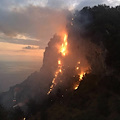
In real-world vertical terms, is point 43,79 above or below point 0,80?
above

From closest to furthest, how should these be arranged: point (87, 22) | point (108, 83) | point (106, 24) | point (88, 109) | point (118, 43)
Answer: point (88, 109), point (108, 83), point (118, 43), point (106, 24), point (87, 22)

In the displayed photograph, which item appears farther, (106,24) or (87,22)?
(87,22)

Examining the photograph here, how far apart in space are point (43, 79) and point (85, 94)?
39.6 m

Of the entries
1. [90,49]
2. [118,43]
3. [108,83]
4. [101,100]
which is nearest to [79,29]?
[90,49]

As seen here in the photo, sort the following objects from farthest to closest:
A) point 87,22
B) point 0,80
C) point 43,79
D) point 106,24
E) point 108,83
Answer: point 0,80
point 43,79
point 87,22
point 106,24
point 108,83

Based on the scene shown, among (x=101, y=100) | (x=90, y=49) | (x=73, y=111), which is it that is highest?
(x=90, y=49)

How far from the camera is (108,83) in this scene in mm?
37000

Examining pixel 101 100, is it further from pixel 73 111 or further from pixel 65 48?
pixel 65 48

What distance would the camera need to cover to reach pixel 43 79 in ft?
250

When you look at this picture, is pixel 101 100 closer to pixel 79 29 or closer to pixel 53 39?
pixel 79 29

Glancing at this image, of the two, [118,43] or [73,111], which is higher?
[118,43]

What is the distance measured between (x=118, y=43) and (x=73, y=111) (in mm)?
19399

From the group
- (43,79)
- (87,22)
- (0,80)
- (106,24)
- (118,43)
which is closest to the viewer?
(118,43)

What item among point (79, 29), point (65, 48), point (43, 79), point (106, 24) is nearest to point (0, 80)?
point (43, 79)
